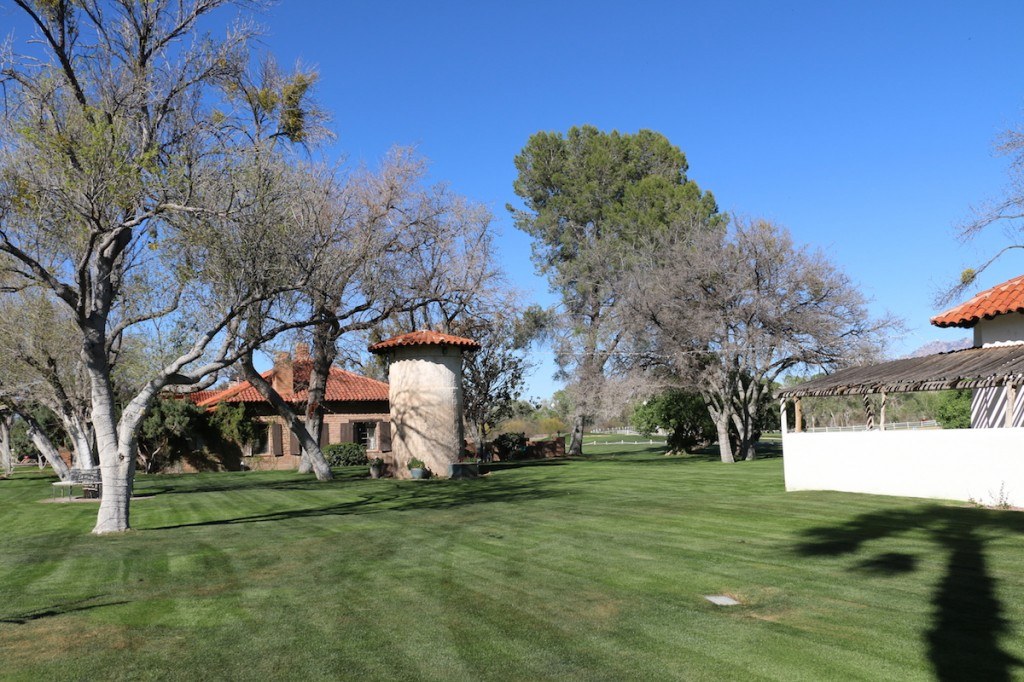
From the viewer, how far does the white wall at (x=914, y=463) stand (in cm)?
1480

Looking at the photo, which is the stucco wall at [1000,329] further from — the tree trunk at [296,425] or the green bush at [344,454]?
the green bush at [344,454]

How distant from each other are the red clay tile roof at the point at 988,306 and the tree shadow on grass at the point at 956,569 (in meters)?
6.19

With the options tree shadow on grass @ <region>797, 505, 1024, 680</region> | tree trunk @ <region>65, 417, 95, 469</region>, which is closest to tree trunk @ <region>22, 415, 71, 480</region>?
tree trunk @ <region>65, 417, 95, 469</region>

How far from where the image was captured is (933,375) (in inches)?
647

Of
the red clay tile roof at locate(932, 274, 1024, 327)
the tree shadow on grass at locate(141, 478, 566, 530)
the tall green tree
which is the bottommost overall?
the tree shadow on grass at locate(141, 478, 566, 530)

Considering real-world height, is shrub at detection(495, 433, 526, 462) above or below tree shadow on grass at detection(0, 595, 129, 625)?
below

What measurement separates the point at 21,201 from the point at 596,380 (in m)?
28.5

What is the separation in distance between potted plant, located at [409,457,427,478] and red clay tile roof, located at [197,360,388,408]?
12.4 m

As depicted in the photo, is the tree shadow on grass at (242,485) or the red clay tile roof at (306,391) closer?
the tree shadow on grass at (242,485)

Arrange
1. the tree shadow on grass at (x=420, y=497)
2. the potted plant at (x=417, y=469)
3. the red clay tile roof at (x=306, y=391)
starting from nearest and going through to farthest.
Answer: the tree shadow on grass at (x=420, y=497)
the potted plant at (x=417, y=469)
the red clay tile roof at (x=306, y=391)

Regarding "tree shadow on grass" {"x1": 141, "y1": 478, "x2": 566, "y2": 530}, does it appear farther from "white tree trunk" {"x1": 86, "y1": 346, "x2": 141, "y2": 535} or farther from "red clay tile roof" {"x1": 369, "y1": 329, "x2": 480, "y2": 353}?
"red clay tile roof" {"x1": 369, "y1": 329, "x2": 480, "y2": 353}

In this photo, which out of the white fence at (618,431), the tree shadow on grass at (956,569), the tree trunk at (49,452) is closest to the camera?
the tree shadow on grass at (956,569)

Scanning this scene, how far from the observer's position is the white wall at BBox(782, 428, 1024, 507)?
14.8 meters

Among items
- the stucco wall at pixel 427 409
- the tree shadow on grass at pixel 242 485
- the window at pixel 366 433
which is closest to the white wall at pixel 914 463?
the stucco wall at pixel 427 409
